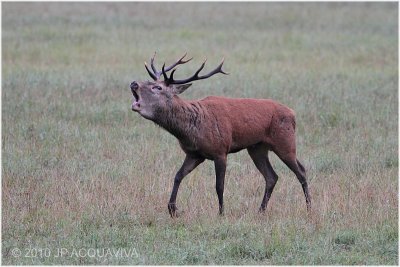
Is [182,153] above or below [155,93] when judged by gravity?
below

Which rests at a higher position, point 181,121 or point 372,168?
point 181,121

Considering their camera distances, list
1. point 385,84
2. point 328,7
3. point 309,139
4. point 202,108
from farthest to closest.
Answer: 1. point 328,7
2. point 385,84
3. point 309,139
4. point 202,108

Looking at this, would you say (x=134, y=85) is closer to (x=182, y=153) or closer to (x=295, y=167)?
(x=295, y=167)

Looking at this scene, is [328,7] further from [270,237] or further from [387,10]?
[270,237]

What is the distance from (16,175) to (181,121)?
2.63 m

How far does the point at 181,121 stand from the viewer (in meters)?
9.98

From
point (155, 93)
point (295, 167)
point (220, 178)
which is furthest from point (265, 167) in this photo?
point (155, 93)

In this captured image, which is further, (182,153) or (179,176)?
(182,153)

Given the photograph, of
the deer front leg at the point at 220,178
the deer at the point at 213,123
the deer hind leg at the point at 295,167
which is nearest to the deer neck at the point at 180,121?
the deer at the point at 213,123

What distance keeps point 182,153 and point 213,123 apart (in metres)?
3.05

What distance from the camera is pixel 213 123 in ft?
33.0

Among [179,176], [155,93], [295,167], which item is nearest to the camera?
[155,93]

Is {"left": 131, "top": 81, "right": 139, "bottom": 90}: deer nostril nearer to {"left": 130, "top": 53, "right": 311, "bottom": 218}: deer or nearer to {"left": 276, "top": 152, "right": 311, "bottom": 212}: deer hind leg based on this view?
{"left": 130, "top": 53, "right": 311, "bottom": 218}: deer

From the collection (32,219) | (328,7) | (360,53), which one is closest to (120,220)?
(32,219)
